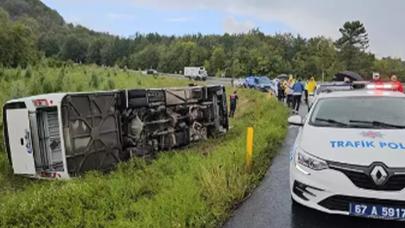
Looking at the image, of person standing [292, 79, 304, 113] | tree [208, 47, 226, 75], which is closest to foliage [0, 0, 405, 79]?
tree [208, 47, 226, 75]

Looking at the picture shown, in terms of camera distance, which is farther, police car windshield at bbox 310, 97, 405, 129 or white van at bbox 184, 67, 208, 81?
white van at bbox 184, 67, 208, 81

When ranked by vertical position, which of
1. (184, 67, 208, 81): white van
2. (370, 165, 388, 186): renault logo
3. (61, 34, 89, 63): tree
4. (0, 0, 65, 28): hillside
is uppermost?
(0, 0, 65, 28): hillside

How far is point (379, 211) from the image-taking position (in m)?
5.28

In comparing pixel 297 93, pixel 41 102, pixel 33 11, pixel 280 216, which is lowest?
pixel 280 216

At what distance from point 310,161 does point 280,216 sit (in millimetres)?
1088

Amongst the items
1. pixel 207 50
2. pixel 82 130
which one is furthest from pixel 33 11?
pixel 82 130

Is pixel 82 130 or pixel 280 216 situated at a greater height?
pixel 82 130

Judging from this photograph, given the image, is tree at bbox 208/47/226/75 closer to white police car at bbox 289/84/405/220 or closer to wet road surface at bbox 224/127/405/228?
wet road surface at bbox 224/127/405/228

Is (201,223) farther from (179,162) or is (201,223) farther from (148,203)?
(179,162)

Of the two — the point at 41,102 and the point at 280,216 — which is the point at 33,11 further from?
the point at 280,216

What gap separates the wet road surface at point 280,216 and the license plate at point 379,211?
23.7 inches

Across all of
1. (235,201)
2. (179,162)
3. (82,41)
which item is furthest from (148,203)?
(82,41)

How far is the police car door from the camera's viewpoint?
32.9 feet

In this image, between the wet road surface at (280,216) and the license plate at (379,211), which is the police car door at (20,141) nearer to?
the wet road surface at (280,216)
